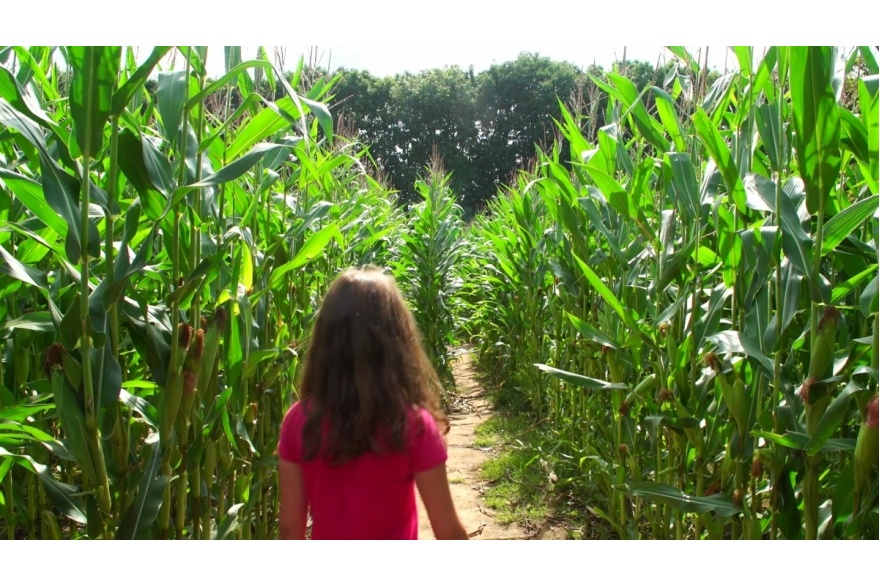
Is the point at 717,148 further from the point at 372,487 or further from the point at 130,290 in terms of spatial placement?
the point at 130,290

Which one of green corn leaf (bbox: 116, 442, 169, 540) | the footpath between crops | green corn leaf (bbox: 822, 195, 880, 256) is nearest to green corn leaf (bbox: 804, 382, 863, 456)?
green corn leaf (bbox: 822, 195, 880, 256)

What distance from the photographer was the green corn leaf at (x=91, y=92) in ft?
4.36

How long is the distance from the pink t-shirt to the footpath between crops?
1.82 meters

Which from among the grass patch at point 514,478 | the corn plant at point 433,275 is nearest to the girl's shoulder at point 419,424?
the grass patch at point 514,478

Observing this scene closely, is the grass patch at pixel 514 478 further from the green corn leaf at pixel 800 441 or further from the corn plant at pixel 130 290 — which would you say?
the green corn leaf at pixel 800 441

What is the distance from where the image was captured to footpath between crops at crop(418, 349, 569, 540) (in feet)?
10.1

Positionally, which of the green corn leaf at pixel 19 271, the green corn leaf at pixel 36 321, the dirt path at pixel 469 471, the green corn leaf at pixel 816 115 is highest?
the green corn leaf at pixel 816 115

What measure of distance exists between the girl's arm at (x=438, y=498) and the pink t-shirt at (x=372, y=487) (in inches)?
0.6

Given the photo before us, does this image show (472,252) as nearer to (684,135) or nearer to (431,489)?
(684,135)

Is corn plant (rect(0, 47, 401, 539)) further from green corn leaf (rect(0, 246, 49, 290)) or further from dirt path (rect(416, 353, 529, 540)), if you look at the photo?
dirt path (rect(416, 353, 529, 540))

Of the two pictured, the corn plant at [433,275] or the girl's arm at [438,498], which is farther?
the corn plant at [433,275]

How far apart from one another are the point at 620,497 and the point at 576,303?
979 mm
